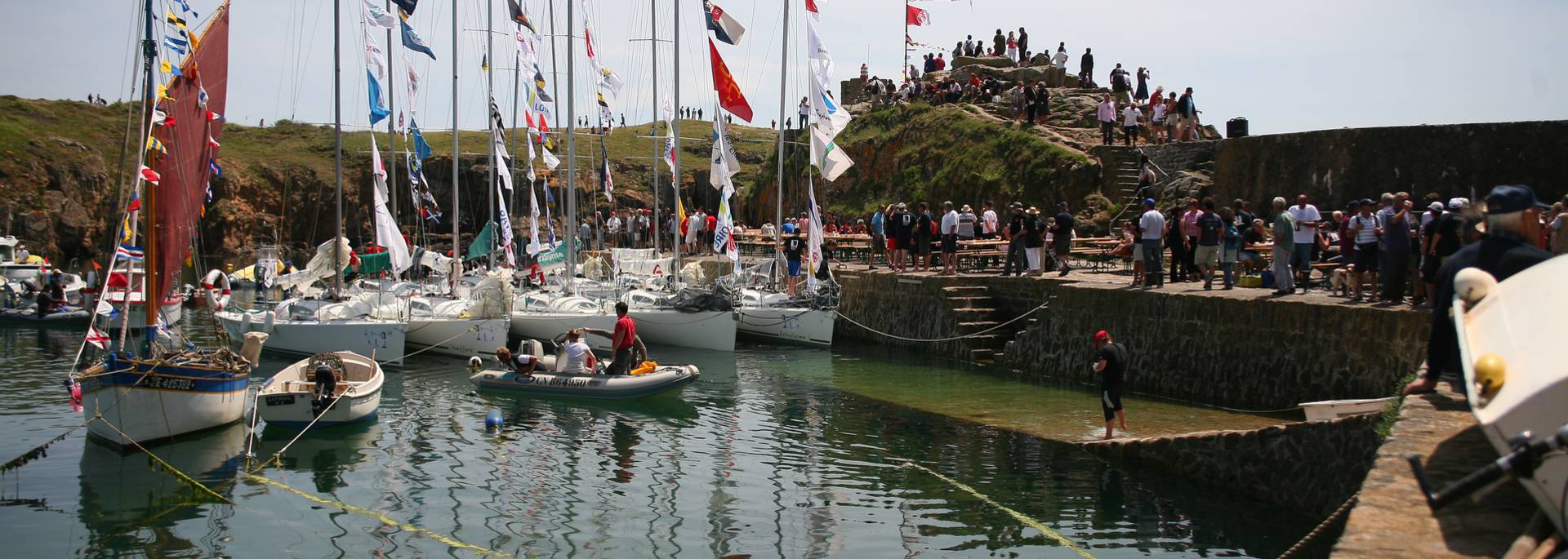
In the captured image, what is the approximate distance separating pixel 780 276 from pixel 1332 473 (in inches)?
864

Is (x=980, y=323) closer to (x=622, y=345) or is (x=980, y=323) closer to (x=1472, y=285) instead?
(x=622, y=345)

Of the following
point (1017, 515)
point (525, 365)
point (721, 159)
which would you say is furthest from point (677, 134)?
point (1017, 515)

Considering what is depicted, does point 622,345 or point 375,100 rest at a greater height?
point 375,100

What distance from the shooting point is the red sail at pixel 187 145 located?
17.4 meters

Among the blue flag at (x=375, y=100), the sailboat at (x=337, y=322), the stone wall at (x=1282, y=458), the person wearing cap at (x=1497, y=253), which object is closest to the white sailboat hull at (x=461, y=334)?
the sailboat at (x=337, y=322)

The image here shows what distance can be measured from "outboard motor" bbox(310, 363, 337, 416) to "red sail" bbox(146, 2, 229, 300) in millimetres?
2658

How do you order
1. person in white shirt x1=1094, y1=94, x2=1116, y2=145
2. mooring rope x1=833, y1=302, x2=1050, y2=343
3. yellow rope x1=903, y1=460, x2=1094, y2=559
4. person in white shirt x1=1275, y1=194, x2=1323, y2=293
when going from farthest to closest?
person in white shirt x1=1094, y1=94, x2=1116, y2=145 → mooring rope x1=833, y1=302, x2=1050, y2=343 → person in white shirt x1=1275, y1=194, x2=1323, y2=293 → yellow rope x1=903, y1=460, x2=1094, y2=559

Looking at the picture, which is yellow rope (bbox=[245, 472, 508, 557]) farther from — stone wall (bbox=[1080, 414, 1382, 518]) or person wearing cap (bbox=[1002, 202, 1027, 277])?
person wearing cap (bbox=[1002, 202, 1027, 277])

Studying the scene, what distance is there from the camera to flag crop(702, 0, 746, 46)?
27.3 metres

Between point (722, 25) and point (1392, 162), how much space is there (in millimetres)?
15325

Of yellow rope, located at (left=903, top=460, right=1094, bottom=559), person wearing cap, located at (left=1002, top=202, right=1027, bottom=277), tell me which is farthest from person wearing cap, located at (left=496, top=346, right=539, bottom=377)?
person wearing cap, located at (left=1002, top=202, right=1027, bottom=277)

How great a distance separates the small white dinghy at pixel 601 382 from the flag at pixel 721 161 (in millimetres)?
9300

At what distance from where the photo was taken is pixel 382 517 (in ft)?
44.7

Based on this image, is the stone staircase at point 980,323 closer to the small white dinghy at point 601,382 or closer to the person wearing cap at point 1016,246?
the person wearing cap at point 1016,246
